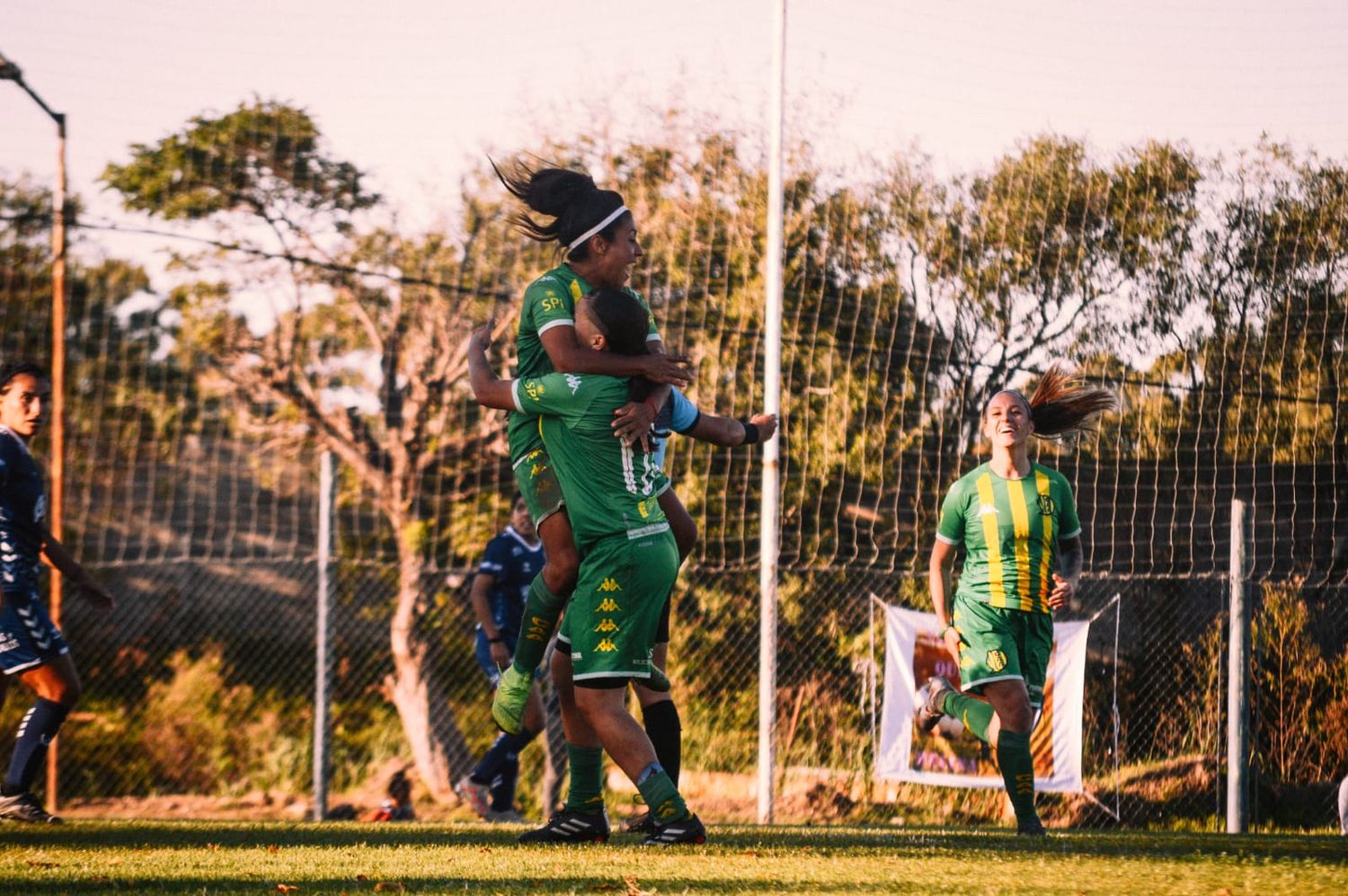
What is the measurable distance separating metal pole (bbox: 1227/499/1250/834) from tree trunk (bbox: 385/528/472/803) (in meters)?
6.93

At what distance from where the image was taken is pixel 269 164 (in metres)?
13.5

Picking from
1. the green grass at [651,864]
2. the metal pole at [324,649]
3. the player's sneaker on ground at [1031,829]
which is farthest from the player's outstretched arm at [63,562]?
the player's sneaker on ground at [1031,829]

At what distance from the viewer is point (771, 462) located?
896 cm

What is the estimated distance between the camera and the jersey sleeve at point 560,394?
4.66 metres

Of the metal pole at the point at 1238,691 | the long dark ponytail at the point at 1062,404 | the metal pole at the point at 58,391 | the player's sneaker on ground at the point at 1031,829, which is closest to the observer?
the player's sneaker on ground at the point at 1031,829

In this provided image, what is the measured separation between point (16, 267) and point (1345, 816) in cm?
1223

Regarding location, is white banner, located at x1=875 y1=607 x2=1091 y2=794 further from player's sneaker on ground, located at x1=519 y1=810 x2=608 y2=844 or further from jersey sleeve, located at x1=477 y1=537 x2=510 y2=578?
player's sneaker on ground, located at x1=519 y1=810 x2=608 y2=844

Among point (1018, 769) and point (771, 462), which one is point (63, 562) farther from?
point (1018, 769)

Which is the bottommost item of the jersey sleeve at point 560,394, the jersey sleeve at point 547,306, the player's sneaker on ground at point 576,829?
the player's sneaker on ground at point 576,829

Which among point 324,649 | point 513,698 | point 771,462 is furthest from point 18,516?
point 771,462

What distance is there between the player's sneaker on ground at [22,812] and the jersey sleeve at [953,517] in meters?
4.19

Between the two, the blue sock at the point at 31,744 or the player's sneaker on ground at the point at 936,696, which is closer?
the blue sock at the point at 31,744

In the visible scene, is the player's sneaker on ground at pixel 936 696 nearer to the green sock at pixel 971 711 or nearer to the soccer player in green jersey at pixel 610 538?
the green sock at pixel 971 711

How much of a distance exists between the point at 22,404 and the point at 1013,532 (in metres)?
4.46
